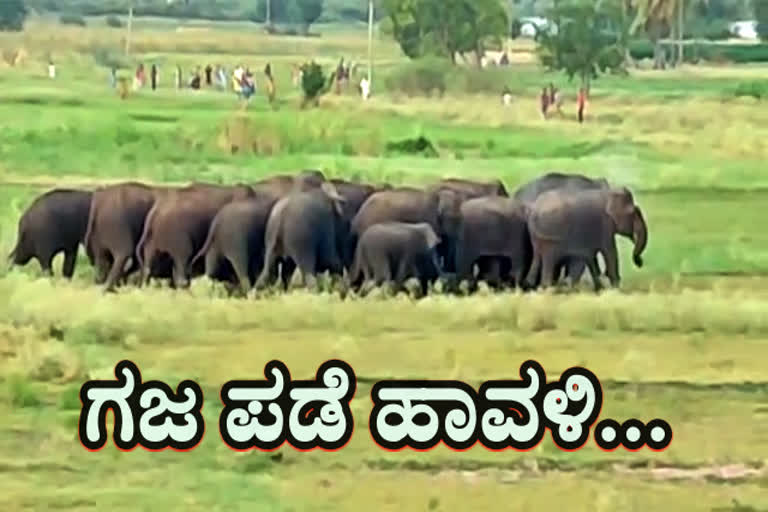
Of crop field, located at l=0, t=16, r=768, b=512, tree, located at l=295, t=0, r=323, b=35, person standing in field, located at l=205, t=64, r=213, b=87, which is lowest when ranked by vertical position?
crop field, located at l=0, t=16, r=768, b=512

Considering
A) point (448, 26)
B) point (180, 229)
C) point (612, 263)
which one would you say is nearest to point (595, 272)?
point (612, 263)

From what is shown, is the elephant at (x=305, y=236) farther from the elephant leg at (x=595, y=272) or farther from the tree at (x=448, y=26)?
the elephant leg at (x=595, y=272)

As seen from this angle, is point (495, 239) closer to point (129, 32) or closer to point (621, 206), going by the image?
point (621, 206)

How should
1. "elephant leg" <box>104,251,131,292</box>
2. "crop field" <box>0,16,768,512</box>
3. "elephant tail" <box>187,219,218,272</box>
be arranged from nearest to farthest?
"crop field" <box>0,16,768,512</box> < "elephant leg" <box>104,251,131,292</box> < "elephant tail" <box>187,219,218,272</box>

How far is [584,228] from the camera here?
14.7 ft

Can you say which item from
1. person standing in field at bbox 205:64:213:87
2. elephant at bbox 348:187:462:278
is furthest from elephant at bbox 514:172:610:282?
person standing in field at bbox 205:64:213:87

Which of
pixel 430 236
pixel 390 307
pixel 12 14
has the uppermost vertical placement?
pixel 12 14

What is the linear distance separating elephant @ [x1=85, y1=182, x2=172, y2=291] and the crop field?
0.09 ft

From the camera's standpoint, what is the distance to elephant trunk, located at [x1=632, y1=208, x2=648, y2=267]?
4.29m

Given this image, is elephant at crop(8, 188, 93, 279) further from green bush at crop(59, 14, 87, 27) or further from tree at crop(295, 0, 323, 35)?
tree at crop(295, 0, 323, 35)

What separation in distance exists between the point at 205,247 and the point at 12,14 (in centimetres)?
55

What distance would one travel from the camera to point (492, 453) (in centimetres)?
419

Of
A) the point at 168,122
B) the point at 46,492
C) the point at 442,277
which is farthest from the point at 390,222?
the point at 46,492

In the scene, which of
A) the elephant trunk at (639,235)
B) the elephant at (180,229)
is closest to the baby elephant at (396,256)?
the elephant at (180,229)
